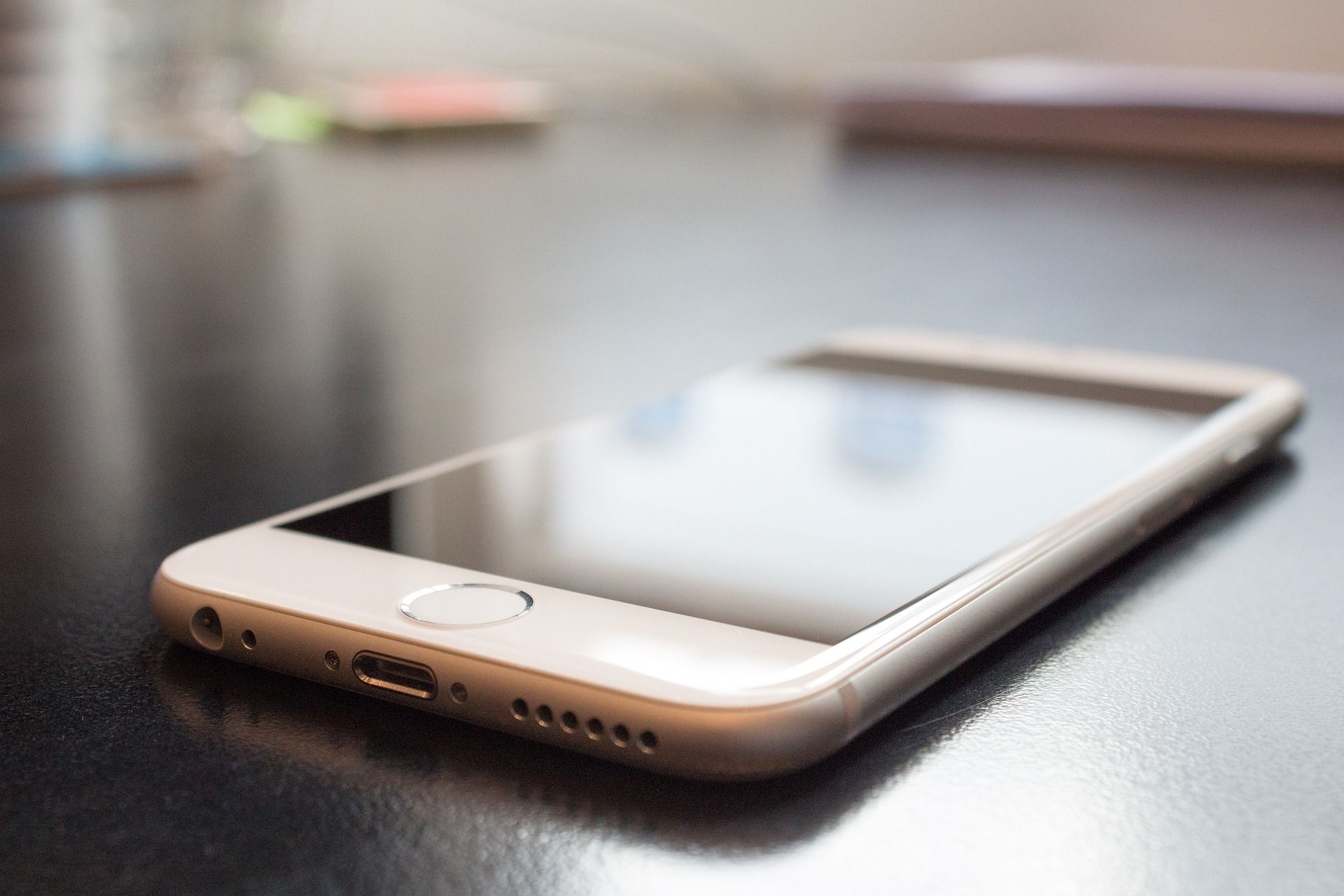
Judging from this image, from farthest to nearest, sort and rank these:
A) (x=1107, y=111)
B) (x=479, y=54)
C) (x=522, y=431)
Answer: (x=479, y=54) < (x=1107, y=111) < (x=522, y=431)

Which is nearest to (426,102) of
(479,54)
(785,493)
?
(479,54)

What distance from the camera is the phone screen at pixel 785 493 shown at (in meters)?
0.32

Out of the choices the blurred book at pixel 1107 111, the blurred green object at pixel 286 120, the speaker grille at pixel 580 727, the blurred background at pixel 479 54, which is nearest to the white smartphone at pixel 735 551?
the speaker grille at pixel 580 727

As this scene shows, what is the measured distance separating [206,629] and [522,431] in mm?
217

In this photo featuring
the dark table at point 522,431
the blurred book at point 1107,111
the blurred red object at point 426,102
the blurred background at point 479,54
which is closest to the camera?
the dark table at point 522,431

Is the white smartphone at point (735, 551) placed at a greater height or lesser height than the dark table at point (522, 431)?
greater

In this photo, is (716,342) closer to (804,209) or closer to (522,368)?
(522,368)

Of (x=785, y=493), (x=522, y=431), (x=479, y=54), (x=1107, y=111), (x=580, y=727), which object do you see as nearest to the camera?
(x=580, y=727)

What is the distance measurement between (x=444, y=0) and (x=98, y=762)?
1647 mm

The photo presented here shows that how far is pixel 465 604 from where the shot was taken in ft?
0.94

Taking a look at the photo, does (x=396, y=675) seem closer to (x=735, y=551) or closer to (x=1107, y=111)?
(x=735, y=551)

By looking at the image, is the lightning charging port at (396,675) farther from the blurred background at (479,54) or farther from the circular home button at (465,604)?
the blurred background at (479,54)

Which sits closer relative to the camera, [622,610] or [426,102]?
[622,610]


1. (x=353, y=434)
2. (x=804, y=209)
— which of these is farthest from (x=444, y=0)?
(x=353, y=434)
